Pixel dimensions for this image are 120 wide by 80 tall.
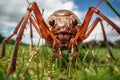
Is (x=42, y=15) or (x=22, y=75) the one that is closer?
(x=22, y=75)

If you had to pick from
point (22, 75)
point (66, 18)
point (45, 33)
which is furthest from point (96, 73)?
point (66, 18)

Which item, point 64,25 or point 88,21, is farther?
point 64,25

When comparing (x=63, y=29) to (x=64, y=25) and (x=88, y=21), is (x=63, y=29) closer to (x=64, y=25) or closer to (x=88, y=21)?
(x=64, y=25)

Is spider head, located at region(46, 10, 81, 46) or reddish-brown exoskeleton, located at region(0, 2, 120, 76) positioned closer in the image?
reddish-brown exoskeleton, located at region(0, 2, 120, 76)

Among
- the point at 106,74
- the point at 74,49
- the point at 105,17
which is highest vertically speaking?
the point at 105,17

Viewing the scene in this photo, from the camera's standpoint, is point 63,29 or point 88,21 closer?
point 88,21

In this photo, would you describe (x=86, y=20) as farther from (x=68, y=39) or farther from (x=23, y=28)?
(x=23, y=28)

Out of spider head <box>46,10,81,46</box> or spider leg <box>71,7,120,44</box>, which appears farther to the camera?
spider head <box>46,10,81,46</box>

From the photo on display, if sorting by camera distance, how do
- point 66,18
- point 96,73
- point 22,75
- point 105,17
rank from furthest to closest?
point 66,18
point 105,17
point 22,75
point 96,73

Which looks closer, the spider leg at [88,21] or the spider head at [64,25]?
the spider leg at [88,21]

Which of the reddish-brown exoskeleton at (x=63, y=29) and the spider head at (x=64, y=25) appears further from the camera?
the spider head at (x=64, y=25)

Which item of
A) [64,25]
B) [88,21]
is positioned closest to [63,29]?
[64,25]
